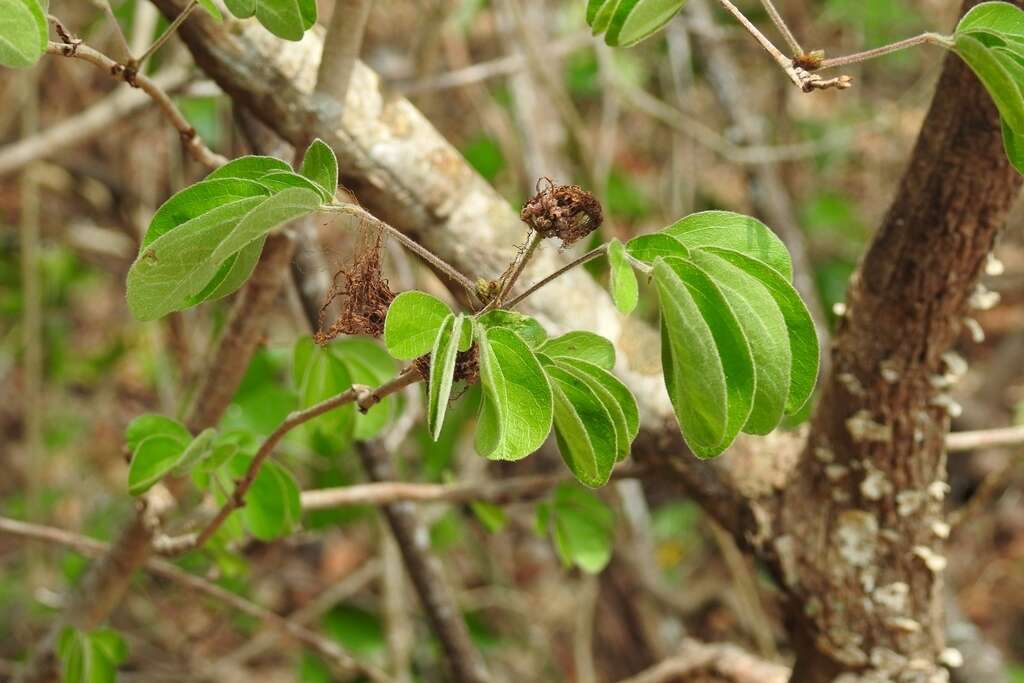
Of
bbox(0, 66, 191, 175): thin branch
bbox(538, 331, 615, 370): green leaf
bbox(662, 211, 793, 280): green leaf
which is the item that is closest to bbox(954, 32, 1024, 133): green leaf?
bbox(662, 211, 793, 280): green leaf

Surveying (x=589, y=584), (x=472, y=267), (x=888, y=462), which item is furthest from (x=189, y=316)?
(x=888, y=462)

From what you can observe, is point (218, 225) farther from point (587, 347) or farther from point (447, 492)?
point (447, 492)

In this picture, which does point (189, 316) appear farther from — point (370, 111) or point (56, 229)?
point (370, 111)

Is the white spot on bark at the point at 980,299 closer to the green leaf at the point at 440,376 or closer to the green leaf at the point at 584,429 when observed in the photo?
the green leaf at the point at 584,429

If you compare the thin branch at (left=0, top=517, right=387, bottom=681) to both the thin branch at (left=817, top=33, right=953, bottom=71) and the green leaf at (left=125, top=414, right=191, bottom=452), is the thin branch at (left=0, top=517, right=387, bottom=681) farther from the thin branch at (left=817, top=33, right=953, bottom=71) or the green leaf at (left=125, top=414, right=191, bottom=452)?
the thin branch at (left=817, top=33, right=953, bottom=71)

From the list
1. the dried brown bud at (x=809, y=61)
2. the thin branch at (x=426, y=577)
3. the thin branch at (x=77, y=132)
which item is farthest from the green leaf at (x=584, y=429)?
the thin branch at (x=77, y=132)

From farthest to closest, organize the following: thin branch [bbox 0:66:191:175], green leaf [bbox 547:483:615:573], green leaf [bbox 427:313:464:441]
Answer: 1. thin branch [bbox 0:66:191:175]
2. green leaf [bbox 547:483:615:573]
3. green leaf [bbox 427:313:464:441]
